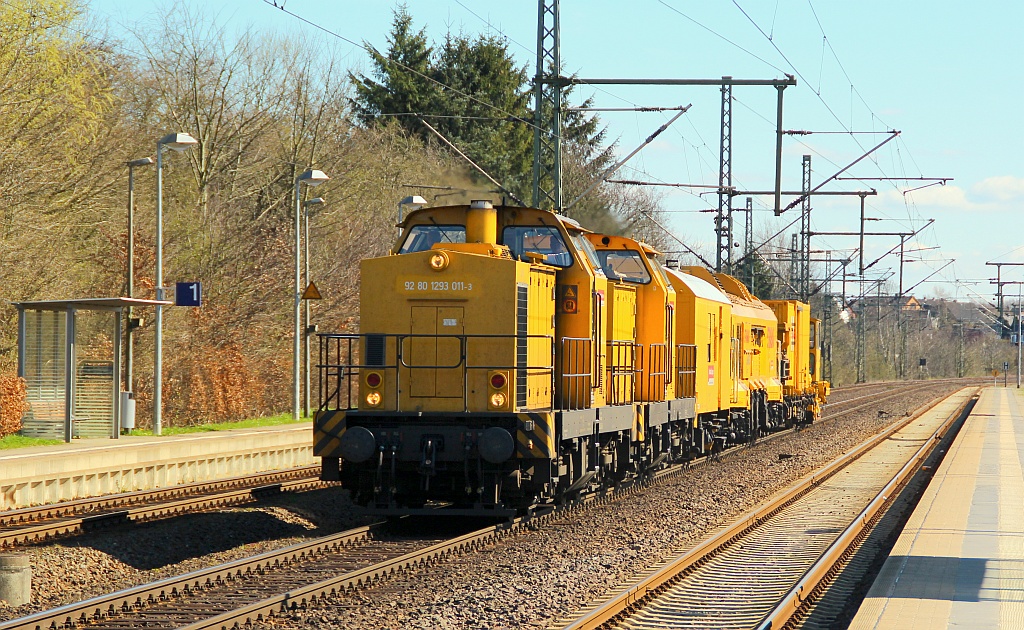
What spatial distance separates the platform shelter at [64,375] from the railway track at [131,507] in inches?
153

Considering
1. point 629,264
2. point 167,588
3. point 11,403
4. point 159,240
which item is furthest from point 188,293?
point 167,588

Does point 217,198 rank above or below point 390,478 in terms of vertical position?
above

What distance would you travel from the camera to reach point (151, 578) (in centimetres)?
1016

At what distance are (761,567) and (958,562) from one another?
1.78m

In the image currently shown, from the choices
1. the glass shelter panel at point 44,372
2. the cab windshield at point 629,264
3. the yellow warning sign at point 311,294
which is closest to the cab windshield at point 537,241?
the cab windshield at point 629,264

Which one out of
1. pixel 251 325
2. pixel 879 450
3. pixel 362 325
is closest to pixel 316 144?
pixel 251 325

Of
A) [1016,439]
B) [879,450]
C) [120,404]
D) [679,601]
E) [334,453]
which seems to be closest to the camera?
[679,601]

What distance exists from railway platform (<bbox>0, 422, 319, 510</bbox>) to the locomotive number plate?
6.61 meters

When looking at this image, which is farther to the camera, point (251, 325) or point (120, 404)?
point (251, 325)

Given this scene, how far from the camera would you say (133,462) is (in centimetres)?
1786

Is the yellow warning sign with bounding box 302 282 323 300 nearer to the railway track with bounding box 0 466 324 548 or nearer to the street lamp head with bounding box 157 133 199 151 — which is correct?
the street lamp head with bounding box 157 133 199 151

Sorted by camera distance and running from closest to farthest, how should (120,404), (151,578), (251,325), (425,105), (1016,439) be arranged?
(151,578) → (120,404) → (1016,439) → (251,325) → (425,105)

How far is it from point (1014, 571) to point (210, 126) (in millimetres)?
30950

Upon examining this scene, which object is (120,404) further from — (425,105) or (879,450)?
(425,105)
